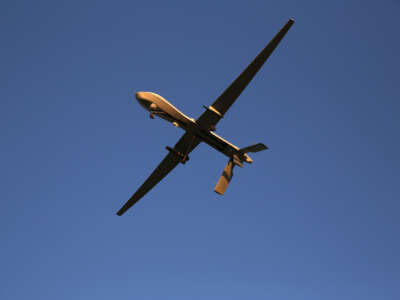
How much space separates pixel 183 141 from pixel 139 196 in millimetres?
8590

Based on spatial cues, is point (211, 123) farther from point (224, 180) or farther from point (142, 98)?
point (224, 180)

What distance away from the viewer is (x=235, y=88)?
38.2 metres

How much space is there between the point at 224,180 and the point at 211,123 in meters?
6.42

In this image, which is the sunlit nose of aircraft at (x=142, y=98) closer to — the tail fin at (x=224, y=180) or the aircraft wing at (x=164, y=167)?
the aircraft wing at (x=164, y=167)

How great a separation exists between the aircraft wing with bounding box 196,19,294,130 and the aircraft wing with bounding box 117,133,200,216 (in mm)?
2405

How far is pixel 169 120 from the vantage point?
1558 inches

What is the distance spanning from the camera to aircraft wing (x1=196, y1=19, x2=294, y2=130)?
36.8m

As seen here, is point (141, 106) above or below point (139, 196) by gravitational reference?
above

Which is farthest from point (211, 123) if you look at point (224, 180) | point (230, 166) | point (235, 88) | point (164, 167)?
point (164, 167)

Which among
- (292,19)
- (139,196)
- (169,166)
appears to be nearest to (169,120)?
(169,166)

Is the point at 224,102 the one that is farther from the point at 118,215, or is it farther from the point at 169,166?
the point at 118,215

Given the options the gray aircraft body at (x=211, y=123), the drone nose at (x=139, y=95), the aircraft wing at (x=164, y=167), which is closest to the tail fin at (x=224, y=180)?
the gray aircraft body at (x=211, y=123)

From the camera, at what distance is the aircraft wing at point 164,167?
1622 inches

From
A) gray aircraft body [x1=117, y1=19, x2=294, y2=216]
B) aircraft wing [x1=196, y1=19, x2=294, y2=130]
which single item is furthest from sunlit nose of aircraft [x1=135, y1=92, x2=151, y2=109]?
aircraft wing [x1=196, y1=19, x2=294, y2=130]
